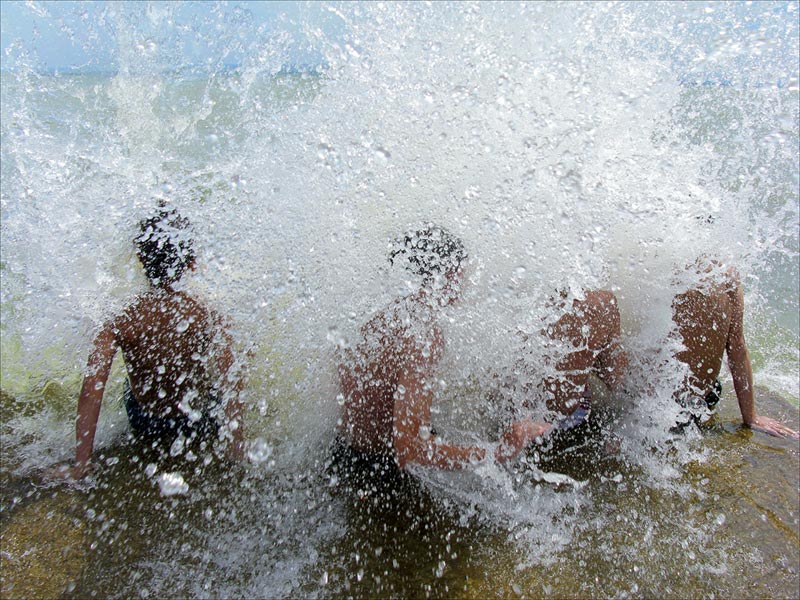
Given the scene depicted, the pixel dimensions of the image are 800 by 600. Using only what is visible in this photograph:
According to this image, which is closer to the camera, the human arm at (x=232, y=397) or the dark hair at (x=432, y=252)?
the dark hair at (x=432, y=252)

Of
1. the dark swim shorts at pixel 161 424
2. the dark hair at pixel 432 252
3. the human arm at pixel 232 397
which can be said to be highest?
the dark hair at pixel 432 252

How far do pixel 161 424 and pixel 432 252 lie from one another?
1543 millimetres

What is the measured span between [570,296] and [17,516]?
2495 millimetres

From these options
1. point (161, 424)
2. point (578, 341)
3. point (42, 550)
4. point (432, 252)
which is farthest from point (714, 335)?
point (42, 550)

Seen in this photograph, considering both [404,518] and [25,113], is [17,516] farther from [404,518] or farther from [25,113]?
Answer: [25,113]

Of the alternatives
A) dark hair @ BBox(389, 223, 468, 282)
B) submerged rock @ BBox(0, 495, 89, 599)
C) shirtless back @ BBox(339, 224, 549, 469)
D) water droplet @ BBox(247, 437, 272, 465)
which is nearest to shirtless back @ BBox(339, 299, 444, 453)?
shirtless back @ BBox(339, 224, 549, 469)

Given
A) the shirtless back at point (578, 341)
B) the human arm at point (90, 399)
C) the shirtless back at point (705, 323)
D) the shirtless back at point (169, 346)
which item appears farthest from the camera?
the shirtless back at point (705, 323)

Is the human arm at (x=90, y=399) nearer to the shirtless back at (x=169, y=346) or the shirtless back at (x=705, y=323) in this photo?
the shirtless back at (x=169, y=346)

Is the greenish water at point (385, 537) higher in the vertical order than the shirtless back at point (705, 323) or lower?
lower

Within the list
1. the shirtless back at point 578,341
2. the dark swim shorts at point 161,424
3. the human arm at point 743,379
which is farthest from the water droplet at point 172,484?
the human arm at point 743,379

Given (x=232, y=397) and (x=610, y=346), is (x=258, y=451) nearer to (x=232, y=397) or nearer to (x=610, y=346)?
(x=232, y=397)

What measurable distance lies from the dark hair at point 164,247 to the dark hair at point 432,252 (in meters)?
1.03

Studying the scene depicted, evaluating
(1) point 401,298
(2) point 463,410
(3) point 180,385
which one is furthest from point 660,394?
(3) point 180,385

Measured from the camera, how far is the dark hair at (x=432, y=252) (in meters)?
2.12
